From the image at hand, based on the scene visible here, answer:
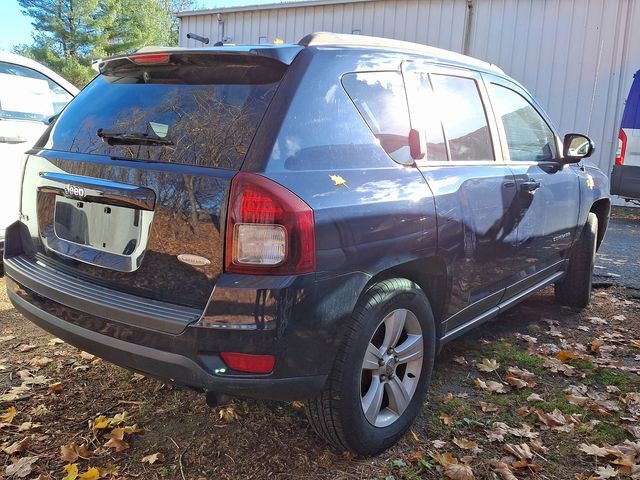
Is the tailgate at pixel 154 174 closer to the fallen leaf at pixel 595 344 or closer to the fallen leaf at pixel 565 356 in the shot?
the fallen leaf at pixel 565 356

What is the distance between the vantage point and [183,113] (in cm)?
229

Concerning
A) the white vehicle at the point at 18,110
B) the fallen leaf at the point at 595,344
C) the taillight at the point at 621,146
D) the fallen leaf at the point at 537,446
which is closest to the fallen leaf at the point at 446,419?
the fallen leaf at the point at 537,446

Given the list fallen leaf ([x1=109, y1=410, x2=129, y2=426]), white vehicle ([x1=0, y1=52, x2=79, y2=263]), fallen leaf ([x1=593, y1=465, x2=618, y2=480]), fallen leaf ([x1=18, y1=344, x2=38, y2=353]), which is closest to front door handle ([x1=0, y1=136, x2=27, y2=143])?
white vehicle ([x1=0, y1=52, x2=79, y2=263])

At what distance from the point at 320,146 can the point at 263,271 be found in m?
0.55

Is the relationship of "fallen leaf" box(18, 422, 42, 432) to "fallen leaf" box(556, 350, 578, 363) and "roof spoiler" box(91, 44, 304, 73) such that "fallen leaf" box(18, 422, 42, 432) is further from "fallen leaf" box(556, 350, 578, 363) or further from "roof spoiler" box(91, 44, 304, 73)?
"fallen leaf" box(556, 350, 578, 363)

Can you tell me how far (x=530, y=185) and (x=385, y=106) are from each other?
1.39 meters

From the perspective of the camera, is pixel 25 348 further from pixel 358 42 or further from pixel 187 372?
pixel 358 42

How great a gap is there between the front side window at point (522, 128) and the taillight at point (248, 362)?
2241 mm

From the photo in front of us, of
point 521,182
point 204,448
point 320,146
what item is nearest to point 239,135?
point 320,146

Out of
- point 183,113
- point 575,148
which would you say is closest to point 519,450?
point 183,113

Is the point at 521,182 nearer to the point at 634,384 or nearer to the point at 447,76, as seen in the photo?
the point at 447,76

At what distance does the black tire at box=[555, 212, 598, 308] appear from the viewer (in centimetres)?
464

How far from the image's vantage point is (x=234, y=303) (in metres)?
1.97

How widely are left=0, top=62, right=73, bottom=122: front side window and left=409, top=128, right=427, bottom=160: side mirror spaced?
3.58 metres
